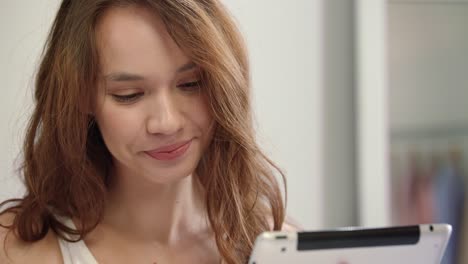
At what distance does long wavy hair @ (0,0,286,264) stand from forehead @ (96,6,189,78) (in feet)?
0.04

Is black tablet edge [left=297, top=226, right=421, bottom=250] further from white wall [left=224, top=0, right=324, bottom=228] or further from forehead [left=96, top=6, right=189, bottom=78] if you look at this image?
white wall [left=224, top=0, right=324, bottom=228]

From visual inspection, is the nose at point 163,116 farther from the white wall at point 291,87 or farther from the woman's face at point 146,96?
the white wall at point 291,87

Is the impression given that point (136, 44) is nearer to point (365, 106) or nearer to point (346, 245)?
point (346, 245)

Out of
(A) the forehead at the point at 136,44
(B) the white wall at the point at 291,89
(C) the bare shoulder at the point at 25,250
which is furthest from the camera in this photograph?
(B) the white wall at the point at 291,89

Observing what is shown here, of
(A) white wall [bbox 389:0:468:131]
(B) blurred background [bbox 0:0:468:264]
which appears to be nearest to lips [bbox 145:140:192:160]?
(B) blurred background [bbox 0:0:468:264]

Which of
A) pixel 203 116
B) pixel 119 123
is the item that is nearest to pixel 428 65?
pixel 203 116

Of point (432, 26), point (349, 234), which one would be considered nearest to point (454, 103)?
point (432, 26)

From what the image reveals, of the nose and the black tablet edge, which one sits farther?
the nose

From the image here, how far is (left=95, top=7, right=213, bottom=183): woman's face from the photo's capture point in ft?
2.60

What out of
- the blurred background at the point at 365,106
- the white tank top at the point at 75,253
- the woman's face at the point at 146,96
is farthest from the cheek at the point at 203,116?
the blurred background at the point at 365,106

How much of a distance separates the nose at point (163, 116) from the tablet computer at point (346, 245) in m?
0.21

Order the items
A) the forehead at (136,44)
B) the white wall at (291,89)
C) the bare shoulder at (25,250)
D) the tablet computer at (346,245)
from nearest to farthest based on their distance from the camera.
Answer: the tablet computer at (346,245) < the forehead at (136,44) < the bare shoulder at (25,250) < the white wall at (291,89)

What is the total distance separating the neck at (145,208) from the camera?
98cm

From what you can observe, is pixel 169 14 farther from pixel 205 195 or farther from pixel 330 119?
pixel 330 119
